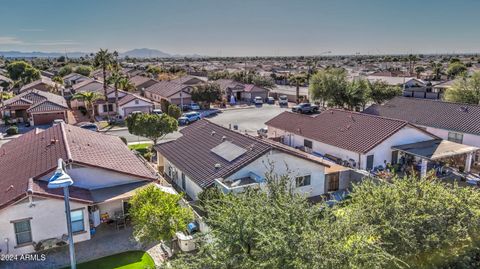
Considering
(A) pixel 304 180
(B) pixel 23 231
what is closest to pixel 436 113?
(A) pixel 304 180

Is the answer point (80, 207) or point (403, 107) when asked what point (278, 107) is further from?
point (80, 207)

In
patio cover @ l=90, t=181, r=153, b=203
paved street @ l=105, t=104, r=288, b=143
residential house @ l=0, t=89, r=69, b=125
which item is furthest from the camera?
residential house @ l=0, t=89, r=69, b=125

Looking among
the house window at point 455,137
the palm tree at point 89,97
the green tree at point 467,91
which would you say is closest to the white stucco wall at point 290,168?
the house window at point 455,137

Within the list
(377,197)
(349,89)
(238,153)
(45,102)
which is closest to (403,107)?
(349,89)

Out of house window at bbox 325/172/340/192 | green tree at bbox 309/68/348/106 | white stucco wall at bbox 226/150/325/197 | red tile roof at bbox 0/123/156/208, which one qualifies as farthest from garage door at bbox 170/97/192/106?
white stucco wall at bbox 226/150/325/197

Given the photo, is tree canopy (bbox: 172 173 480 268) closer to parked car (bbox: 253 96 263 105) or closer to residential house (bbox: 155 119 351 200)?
residential house (bbox: 155 119 351 200)

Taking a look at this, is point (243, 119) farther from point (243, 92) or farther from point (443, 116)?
point (443, 116)
